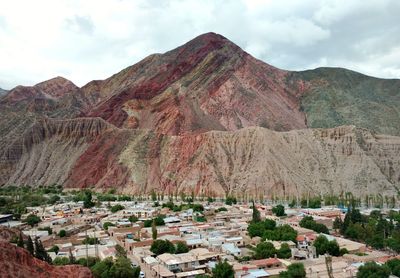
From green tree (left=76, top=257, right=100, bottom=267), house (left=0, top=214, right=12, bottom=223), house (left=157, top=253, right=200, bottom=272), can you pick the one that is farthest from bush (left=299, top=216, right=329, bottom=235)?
house (left=0, top=214, right=12, bottom=223)

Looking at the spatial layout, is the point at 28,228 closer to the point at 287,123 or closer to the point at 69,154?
the point at 69,154

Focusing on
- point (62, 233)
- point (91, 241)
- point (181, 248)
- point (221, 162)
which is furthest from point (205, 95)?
point (181, 248)

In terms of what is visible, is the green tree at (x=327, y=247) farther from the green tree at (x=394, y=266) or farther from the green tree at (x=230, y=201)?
the green tree at (x=230, y=201)

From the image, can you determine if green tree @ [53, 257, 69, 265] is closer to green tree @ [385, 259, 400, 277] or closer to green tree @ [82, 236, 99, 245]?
green tree @ [82, 236, 99, 245]

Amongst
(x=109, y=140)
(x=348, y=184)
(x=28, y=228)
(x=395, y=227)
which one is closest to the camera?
(x=395, y=227)

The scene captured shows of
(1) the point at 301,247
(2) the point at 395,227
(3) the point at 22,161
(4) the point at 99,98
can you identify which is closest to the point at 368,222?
(2) the point at 395,227

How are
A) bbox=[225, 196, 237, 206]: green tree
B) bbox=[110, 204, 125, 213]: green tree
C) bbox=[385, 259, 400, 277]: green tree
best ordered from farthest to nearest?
bbox=[225, 196, 237, 206]: green tree
bbox=[110, 204, 125, 213]: green tree
bbox=[385, 259, 400, 277]: green tree

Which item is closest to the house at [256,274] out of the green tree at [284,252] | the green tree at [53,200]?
the green tree at [284,252]
